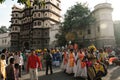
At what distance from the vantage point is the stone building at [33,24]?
179 ft

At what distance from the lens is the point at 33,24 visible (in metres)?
56.5

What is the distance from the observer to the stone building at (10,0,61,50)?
179 ft

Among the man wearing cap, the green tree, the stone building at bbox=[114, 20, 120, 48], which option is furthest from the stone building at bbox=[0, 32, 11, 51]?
the man wearing cap

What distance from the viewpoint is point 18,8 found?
6725cm

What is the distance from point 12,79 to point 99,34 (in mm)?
38206

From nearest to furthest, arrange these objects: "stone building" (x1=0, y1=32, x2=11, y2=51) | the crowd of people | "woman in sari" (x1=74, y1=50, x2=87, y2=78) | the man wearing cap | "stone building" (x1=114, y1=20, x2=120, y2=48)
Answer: the crowd of people, the man wearing cap, "woman in sari" (x1=74, y1=50, x2=87, y2=78), "stone building" (x1=114, y1=20, x2=120, y2=48), "stone building" (x1=0, y1=32, x2=11, y2=51)

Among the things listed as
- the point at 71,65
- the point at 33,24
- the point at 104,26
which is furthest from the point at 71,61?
the point at 33,24

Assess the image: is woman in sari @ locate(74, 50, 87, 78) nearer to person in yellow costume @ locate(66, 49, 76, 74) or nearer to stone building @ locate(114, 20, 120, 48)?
person in yellow costume @ locate(66, 49, 76, 74)

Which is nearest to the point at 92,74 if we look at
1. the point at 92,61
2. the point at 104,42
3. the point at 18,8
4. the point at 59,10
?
the point at 92,61

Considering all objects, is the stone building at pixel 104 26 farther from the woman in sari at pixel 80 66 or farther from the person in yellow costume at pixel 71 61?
the woman in sari at pixel 80 66

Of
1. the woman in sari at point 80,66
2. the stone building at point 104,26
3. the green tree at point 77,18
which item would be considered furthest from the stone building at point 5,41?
the woman in sari at point 80,66

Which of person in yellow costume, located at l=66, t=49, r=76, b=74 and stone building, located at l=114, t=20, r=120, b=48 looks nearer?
person in yellow costume, located at l=66, t=49, r=76, b=74

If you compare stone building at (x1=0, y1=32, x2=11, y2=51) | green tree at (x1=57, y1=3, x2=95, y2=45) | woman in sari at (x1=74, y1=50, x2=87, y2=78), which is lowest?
woman in sari at (x1=74, y1=50, x2=87, y2=78)

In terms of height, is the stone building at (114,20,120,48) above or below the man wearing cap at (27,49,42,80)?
above
